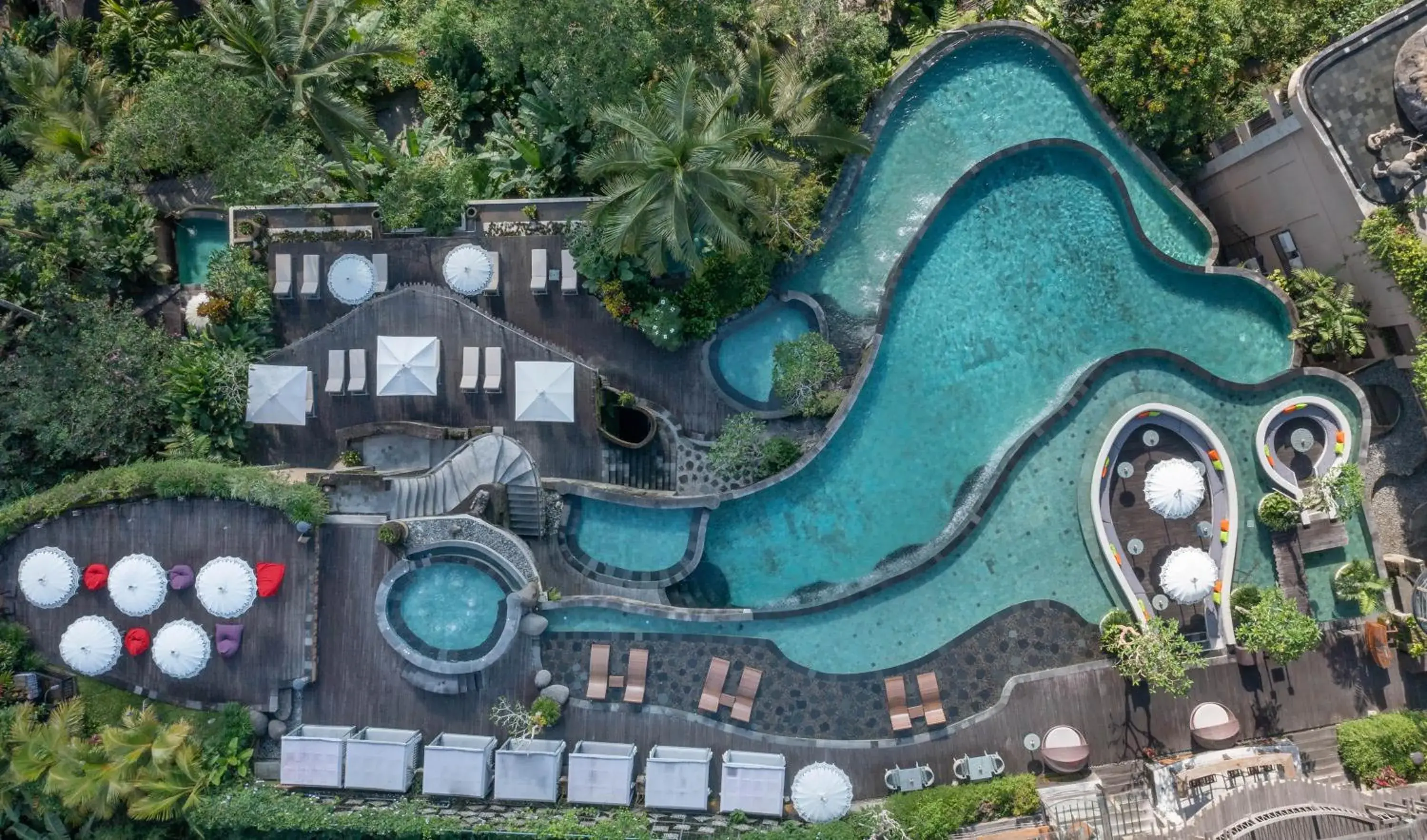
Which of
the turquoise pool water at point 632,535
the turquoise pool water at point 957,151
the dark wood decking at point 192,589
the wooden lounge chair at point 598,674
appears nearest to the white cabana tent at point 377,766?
the dark wood decking at point 192,589

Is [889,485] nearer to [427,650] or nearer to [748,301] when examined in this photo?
[748,301]

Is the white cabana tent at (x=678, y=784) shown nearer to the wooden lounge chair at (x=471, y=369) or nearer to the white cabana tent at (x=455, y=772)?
the white cabana tent at (x=455, y=772)

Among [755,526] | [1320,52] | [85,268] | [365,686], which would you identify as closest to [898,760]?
[755,526]

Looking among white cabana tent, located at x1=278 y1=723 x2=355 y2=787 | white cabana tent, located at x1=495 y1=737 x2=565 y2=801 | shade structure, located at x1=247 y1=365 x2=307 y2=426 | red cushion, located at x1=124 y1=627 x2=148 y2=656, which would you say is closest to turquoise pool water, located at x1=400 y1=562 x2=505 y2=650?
white cabana tent, located at x1=495 y1=737 x2=565 y2=801

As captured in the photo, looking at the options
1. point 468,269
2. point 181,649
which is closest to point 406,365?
point 468,269

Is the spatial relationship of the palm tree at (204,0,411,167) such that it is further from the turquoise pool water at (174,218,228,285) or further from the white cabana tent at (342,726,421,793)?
the white cabana tent at (342,726,421,793)

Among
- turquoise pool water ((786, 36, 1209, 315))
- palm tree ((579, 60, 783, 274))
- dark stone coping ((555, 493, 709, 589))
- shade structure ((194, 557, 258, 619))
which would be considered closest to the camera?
palm tree ((579, 60, 783, 274))
